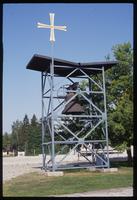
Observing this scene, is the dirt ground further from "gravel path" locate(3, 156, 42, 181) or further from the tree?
the tree

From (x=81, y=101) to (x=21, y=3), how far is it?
2396cm

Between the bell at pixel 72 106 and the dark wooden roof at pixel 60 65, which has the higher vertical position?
the dark wooden roof at pixel 60 65

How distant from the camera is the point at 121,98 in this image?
30.5 metres

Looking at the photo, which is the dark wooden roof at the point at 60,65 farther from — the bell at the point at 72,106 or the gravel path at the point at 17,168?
the gravel path at the point at 17,168

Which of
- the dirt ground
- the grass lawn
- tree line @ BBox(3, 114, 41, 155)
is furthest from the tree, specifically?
tree line @ BBox(3, 114, 41, 155)

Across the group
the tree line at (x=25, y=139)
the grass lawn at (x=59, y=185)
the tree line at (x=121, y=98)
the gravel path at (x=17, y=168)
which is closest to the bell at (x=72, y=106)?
the tree line at (x=121, y=98)

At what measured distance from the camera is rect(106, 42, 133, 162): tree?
→ 28.6 metres

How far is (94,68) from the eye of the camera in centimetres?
2742

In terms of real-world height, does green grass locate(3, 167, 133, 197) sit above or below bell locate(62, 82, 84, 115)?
below

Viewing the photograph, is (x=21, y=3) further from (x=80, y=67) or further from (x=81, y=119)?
(x=81, y=119)

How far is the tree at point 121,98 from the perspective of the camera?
2864 centimetres

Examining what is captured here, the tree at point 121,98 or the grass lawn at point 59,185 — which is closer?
the grass lawn at point 59,185

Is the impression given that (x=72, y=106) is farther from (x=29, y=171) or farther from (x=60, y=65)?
(x=29, y=171)

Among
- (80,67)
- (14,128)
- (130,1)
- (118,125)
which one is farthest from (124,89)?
(14,128)
